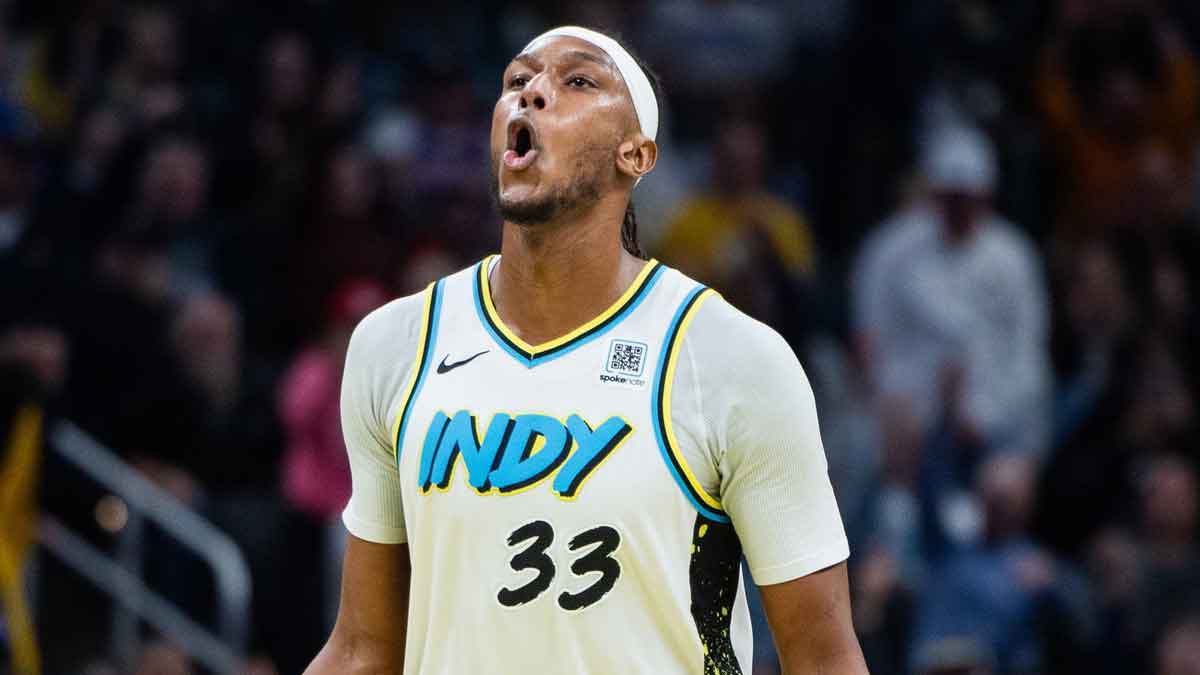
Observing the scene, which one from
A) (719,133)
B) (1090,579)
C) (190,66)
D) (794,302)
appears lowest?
(1090,579)

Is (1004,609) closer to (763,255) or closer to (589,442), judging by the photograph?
(763,255)

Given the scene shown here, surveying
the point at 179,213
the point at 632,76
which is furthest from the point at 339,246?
the point at 632,76

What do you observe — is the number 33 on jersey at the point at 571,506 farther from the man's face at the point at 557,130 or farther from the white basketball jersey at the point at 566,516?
the man's face at the point at 557,130

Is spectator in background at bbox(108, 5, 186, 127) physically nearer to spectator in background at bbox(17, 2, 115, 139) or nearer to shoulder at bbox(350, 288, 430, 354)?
spectator in background at bbox(17, 2, 115, 139)

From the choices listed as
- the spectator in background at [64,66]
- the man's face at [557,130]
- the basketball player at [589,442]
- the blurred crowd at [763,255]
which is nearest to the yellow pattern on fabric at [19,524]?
the blurred crowd at [763,255]

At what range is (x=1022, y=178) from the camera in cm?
1123

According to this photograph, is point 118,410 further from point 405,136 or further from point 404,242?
point 405,136

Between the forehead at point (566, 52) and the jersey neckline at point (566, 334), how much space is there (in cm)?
40

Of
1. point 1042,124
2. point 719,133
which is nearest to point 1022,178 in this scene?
point 1042,124

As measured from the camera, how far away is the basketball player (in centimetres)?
362

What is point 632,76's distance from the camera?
12.8 feet

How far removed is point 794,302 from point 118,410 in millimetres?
3092

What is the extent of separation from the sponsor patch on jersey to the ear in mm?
345

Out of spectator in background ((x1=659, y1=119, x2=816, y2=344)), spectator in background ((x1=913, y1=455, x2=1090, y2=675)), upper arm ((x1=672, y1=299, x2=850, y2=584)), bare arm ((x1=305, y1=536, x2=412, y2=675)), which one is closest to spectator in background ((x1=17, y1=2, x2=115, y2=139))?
spectator in background ((x1=659, y1=119, x2=816, y2=344))
